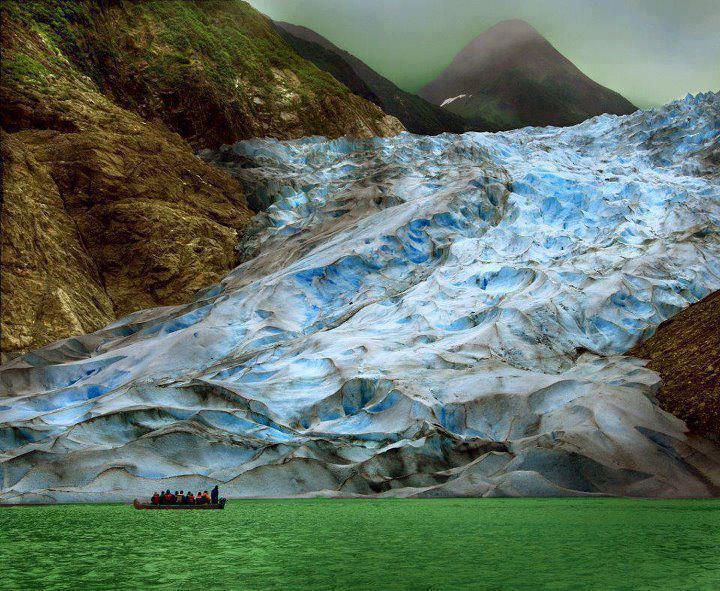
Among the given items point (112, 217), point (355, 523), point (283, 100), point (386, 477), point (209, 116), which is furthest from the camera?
point (283, 100)

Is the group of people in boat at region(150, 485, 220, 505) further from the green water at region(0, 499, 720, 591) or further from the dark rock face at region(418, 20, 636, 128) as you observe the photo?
the dark rock face at region(418, 20, 636, 128)

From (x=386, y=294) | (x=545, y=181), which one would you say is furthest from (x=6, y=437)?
(x=545, y=181)

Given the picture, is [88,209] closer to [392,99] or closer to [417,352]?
[417,352]

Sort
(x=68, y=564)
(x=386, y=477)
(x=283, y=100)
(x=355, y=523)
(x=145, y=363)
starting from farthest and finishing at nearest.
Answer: (x=283, y=100) < (x=145, y=363) < (x=386, y=477) < (x=355, y=523) < (x=68, y=564)

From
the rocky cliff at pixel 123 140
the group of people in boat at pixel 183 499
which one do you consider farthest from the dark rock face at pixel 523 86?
the group of people in boat at pixel 183 499

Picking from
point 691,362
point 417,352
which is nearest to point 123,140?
point 417,352

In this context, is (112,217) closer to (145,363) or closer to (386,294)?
(145,363)
